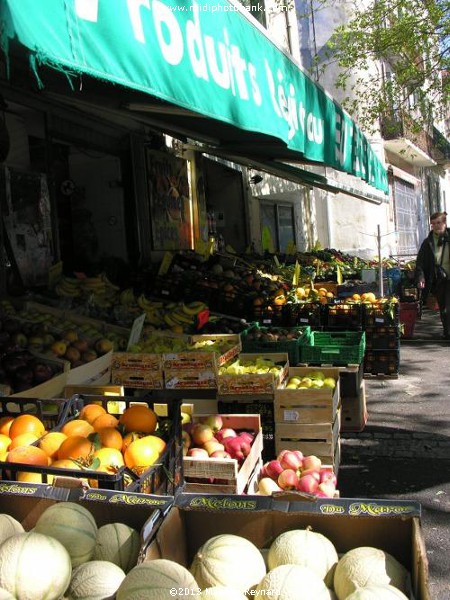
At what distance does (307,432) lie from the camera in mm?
4441

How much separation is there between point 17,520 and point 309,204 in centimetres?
1735

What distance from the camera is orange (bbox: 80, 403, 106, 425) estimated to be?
10.3 ft

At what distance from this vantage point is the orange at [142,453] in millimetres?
2709

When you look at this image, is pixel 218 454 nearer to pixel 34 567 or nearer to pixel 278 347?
pixel 34 567

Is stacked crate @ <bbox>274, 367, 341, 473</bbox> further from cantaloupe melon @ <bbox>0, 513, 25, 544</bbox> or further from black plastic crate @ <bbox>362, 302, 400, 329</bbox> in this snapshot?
black plastic crate @ <bbox>362, 302, 400, 329</bbox>

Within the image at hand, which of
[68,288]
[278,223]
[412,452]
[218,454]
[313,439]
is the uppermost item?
[278,223]

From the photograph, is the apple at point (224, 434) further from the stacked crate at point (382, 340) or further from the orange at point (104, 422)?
the stacked crate at point (382, 340)

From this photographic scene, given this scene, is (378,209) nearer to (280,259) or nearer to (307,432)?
(280,259)

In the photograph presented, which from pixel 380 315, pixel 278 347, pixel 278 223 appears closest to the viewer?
pixel 278 347

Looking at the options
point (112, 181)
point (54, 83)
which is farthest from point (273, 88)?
point (112, 181)

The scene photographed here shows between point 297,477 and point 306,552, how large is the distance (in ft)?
5.28

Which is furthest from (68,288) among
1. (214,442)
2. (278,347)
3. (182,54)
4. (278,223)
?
(278,223)

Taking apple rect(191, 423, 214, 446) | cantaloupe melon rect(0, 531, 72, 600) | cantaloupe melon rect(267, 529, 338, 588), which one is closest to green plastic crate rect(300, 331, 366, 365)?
apple rect(191, 423, 214, 446)

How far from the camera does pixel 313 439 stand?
445cm
